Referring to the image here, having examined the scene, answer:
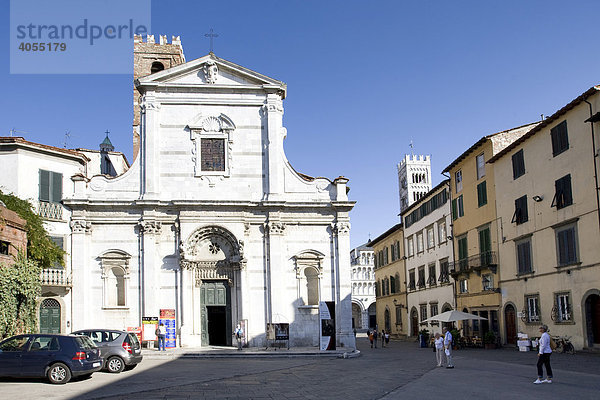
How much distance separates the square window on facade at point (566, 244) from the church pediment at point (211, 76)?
630 inches

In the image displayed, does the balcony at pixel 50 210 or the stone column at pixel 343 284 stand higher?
the balcony at pixel 50 210

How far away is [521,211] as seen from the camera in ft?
109

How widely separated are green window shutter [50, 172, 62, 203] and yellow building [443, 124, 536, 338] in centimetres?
2534

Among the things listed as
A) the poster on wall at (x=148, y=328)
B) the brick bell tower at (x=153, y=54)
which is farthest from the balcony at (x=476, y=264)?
the brick bell tower at (x=153, y=54)

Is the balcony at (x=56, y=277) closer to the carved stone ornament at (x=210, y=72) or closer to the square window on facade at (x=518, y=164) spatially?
the carved stone ornament at (x=210, y=72)

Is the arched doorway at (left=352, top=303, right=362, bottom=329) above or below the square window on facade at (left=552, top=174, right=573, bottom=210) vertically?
below

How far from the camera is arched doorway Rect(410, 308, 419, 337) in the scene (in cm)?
5244

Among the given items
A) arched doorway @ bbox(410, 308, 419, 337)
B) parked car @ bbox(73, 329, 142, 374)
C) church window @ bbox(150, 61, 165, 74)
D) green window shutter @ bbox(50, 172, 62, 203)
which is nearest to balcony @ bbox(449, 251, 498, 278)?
arched doorway @ bbox(410, 308, 419, 337)

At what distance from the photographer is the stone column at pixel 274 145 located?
3316cm

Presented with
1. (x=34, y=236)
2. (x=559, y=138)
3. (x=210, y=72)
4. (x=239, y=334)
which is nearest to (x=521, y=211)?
(x=559, y=138)

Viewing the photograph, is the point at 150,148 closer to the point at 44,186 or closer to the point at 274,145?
the point at 274,145

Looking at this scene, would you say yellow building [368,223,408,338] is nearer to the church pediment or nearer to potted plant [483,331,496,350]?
potted plant [483,331,496,350]

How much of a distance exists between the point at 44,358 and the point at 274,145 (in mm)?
18481

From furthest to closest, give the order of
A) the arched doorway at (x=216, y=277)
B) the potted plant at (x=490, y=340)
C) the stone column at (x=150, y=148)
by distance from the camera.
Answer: the potted plant at (x=490, y=340) → the stone column at (x=150, y=148) → the arched doorway at (x=216, y=277)
